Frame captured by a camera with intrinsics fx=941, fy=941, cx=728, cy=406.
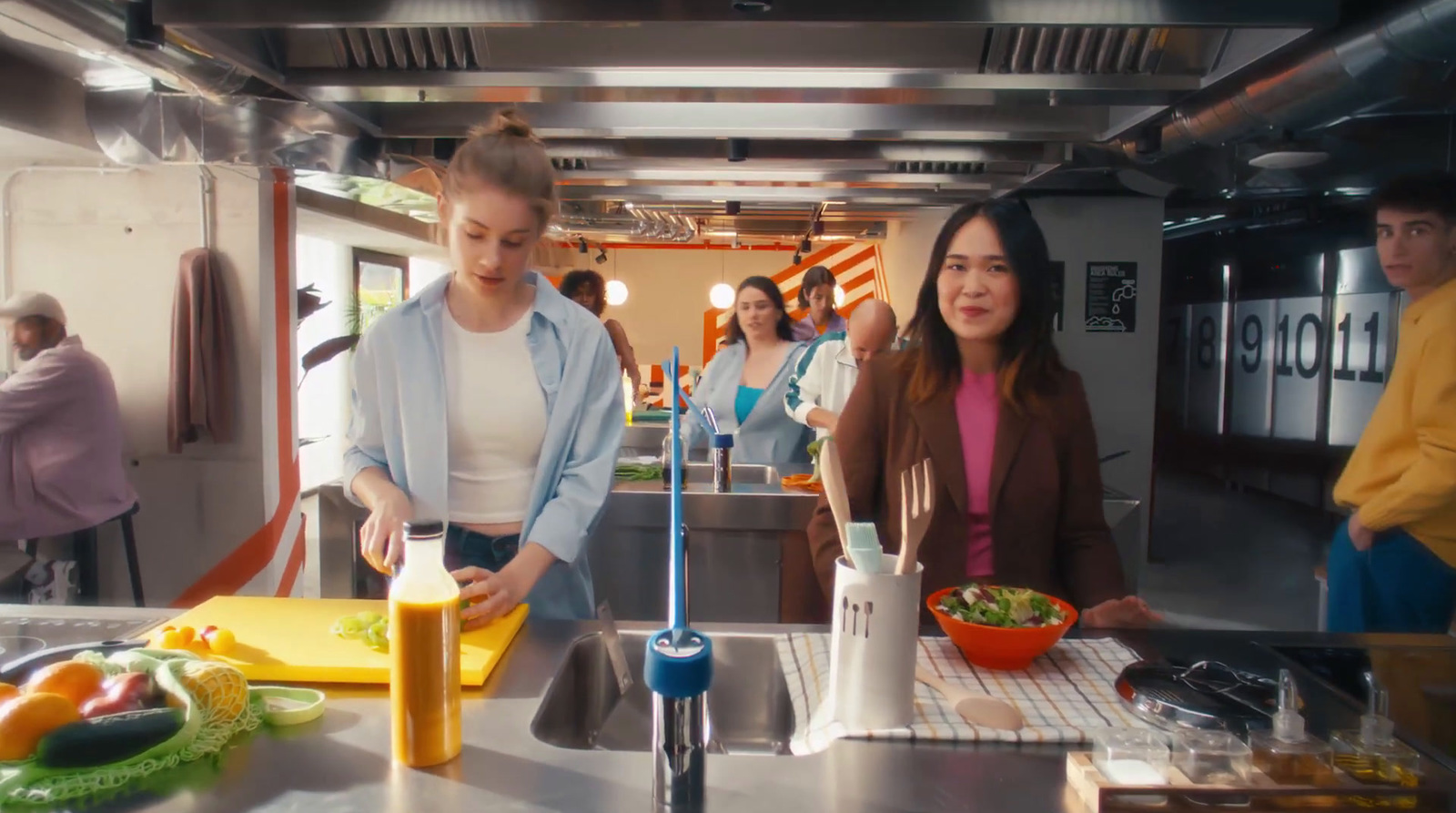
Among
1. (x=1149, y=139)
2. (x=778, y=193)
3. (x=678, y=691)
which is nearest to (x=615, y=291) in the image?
(x=778, y=193)

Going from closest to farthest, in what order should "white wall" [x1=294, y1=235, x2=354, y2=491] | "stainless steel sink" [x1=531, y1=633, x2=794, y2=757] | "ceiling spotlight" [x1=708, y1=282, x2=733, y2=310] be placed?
"stainless steel sink" [x1=531, y1=633, x2=794, y2=757]
"white wall" [x1=294, y1=235, x2=354, y2=491]
"ceiling spotlight" [x1=708, y1=282, x2=733, y2=310]

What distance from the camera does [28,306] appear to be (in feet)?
12.6

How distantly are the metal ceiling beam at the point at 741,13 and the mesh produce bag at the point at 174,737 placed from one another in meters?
1.00

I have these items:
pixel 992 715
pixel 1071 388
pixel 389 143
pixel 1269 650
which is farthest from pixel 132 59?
pixel 1269 650

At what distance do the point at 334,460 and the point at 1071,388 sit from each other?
785cm


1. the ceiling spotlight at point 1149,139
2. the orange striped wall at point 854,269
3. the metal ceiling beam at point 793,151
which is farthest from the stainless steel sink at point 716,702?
the orange striped wall at point 854,269

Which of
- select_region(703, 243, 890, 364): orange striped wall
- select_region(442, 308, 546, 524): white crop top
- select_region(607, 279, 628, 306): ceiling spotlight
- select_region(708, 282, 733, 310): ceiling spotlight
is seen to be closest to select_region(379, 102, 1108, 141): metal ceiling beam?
select_region(442, 308, 546, 524): white crop top

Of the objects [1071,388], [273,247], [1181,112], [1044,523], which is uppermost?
[1181,112]

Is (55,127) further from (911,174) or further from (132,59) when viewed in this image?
(911,174)

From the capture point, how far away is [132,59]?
224 centimetres

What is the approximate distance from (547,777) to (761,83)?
1482 millimetres

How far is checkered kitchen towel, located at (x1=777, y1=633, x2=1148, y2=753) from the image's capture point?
1.05 metres

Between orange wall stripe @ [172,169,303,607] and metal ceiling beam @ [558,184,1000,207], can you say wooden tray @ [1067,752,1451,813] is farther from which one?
orange wall stripe @ [172,169,303,607]

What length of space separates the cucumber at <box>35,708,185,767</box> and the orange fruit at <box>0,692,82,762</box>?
0.01 metres
